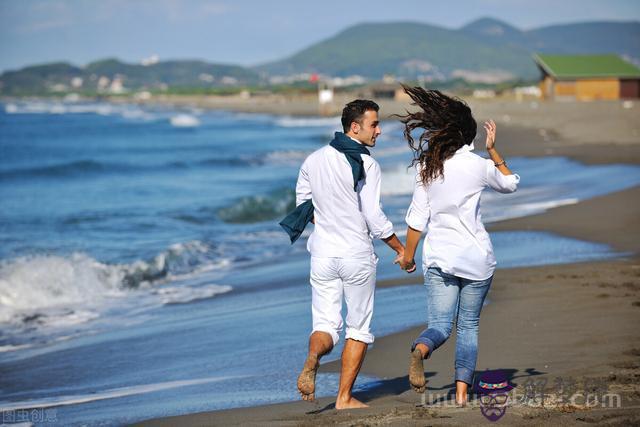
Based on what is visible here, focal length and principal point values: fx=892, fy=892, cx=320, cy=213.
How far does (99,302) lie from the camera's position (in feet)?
34.9

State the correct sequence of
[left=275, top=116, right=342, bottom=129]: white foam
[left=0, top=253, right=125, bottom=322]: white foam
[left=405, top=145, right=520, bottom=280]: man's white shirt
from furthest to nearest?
[left=275, top=116, right=342, bottom=129]: white foam < [left=0, top=253, right=125, bottom=322]: white foam < [left=405, top=145, right=520, bottom=280]: man's white shirt

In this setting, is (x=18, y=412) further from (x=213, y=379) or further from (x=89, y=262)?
(x=89, y=262)

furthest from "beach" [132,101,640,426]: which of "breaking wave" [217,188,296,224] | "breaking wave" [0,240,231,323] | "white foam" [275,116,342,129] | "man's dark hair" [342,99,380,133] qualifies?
"white foam" [275,116,342,129]

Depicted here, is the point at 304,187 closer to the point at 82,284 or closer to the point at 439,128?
the point at 439,128

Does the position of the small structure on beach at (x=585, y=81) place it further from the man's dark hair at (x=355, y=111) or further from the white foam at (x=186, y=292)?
the man's dark hair at (x=355, y=111)

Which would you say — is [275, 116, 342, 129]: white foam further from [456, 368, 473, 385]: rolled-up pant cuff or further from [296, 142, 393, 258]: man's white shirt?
[456, 368, 473, 385]: rolled-up pant cuff

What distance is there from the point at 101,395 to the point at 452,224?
3.04 metres

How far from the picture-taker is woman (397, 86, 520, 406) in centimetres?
493

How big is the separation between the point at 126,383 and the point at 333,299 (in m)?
2.31

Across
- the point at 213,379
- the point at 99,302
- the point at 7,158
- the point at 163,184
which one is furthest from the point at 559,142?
the point at 7,158

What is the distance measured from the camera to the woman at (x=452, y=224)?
4926 millimetres

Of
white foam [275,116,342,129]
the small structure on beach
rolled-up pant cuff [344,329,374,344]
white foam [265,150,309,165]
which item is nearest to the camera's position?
rolled-up pant cuff [344,329,374,344]

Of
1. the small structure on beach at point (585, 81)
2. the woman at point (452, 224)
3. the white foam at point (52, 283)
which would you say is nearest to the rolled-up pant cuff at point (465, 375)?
the woman at point (452, 224)

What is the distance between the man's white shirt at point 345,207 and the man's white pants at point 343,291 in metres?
0.06
